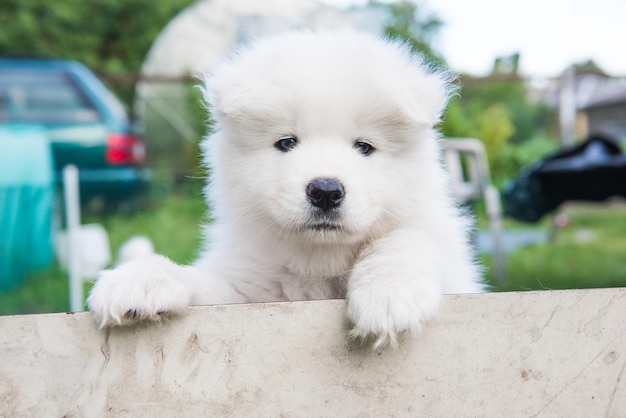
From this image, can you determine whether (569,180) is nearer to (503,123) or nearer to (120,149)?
(120,149)

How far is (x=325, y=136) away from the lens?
7.66 ft

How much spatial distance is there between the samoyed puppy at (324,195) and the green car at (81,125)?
7649mm

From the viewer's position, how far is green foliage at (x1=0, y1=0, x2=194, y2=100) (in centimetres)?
1908

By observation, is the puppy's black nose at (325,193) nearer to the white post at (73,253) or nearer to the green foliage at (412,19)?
the white post at (73,253)

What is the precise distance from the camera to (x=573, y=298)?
2.08 metres

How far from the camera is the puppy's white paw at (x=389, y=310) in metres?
2.02

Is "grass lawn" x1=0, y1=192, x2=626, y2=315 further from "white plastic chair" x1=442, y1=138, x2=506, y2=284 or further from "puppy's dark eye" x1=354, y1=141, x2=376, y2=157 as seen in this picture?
"puppy's dark eye" x1=354, y1=141, x2=376, y2=157

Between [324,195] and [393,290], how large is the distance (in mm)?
348

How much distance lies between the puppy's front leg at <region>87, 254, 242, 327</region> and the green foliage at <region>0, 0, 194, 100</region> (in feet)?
54.3

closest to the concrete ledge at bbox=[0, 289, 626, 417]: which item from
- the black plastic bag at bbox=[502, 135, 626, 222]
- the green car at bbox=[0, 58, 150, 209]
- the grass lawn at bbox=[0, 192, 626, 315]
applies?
the grass lawn at bbox=[0, 192, 626, 315]

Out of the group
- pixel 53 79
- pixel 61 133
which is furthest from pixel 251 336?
pixel 53 79

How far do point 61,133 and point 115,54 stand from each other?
11.9m

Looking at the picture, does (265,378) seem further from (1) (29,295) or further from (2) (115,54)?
(2) (115,54)

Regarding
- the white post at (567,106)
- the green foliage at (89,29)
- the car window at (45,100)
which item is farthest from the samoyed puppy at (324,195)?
the green foliage at (89,29)
